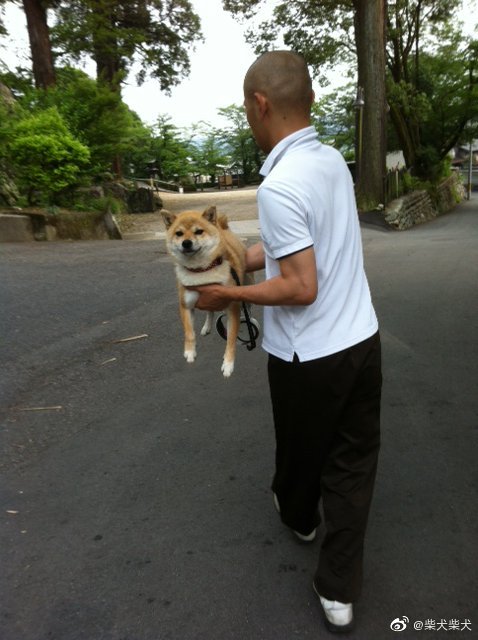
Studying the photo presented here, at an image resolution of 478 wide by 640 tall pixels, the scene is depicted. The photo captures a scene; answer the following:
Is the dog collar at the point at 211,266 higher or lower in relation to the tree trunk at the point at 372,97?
lower

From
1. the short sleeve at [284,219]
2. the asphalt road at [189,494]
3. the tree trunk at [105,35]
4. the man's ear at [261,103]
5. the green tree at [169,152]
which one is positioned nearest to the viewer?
the short sleeve at [284,219]

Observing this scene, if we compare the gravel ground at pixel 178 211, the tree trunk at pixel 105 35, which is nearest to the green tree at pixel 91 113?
the tree trunk at pixel 105 35

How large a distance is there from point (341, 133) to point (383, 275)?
84.5 ft

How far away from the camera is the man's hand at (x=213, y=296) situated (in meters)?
2.07

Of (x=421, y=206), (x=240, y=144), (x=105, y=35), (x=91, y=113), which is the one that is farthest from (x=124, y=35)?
(x=240, y=144)

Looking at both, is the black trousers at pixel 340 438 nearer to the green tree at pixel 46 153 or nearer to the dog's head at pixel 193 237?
the dog's head at pixel 193 237

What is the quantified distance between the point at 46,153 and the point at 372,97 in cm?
1118

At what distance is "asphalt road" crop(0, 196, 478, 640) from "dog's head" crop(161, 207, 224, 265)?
1.49m

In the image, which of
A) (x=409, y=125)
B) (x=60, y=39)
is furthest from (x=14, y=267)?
(x=409, y=125)

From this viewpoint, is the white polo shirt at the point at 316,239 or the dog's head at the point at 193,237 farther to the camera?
the dog's head at the point at 193,237

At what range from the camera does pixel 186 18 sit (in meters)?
20.6

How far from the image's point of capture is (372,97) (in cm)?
1703

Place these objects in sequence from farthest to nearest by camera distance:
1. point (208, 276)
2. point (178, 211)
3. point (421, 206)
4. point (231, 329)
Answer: point (421, 206), point (178, 211), point (231, 329), point (208, 276)

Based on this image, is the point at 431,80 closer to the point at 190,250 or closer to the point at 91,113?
the point at 91,113
